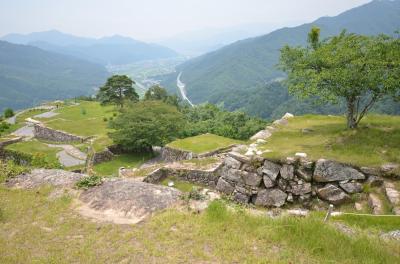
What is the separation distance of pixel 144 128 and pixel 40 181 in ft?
60.9

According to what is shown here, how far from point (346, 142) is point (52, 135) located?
31.9 m

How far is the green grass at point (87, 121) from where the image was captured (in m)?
32.6

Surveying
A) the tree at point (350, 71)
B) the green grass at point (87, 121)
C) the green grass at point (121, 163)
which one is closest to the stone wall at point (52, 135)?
the green grass at point (87, 121)

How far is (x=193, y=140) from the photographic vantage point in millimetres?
21969

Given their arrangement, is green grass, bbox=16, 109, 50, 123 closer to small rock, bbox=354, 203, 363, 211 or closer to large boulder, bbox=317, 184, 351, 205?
large boulder, bbox=317, 184, 351, 205

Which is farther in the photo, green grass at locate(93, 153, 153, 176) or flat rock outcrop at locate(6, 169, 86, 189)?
green grass at locate(93, 153, 153, 176)

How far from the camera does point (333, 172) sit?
35.3 ft

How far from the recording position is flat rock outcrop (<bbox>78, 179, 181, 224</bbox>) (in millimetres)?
7285

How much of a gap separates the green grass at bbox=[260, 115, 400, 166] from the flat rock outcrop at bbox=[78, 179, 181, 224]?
5.53 m

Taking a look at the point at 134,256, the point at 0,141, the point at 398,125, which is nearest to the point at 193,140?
the point at 398,125

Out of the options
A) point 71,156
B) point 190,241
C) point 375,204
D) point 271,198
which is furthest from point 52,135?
point 375,204

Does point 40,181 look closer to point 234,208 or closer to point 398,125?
point 234,208

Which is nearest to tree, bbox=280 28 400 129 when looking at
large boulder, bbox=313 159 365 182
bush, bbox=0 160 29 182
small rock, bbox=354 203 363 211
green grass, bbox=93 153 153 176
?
large boulder, bbox=313 159 365 182

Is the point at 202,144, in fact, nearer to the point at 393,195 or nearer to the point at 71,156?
the point at 393,195
